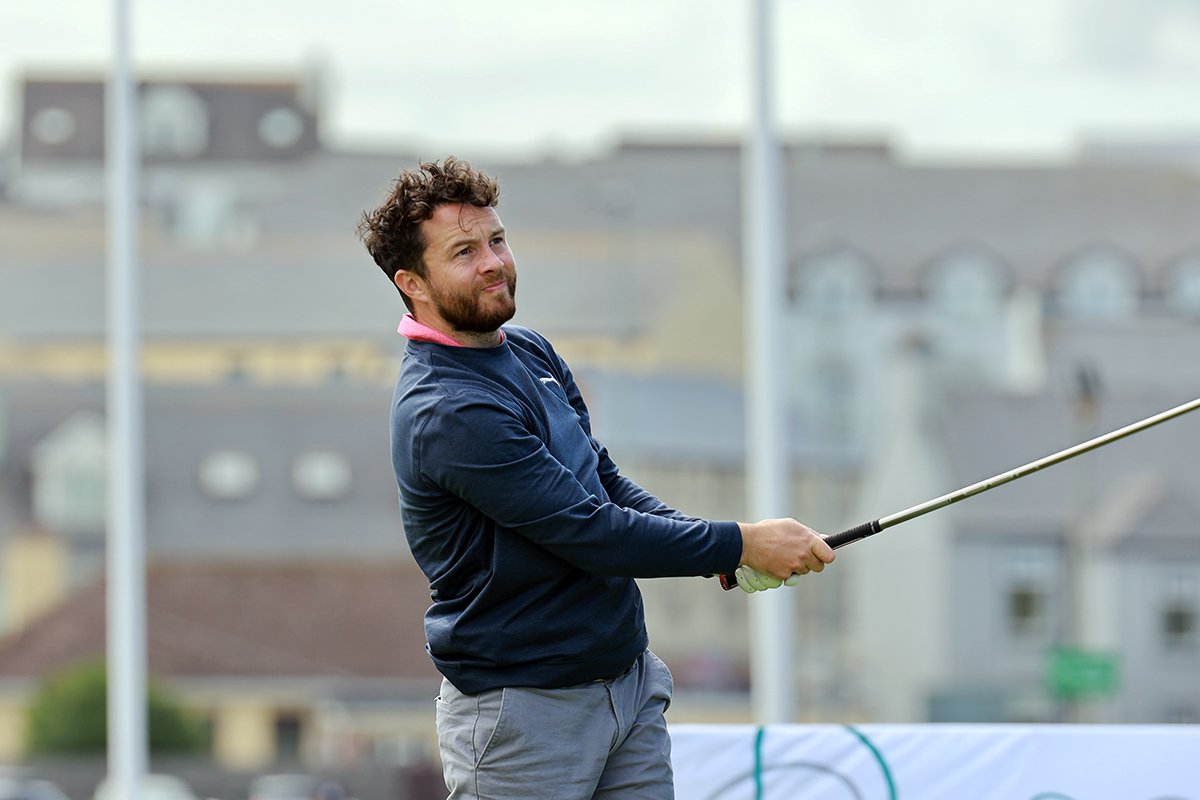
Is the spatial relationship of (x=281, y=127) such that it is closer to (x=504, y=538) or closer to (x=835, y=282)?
(x=835, y=282)

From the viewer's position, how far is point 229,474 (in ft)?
25.1

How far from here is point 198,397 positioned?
7137 mm

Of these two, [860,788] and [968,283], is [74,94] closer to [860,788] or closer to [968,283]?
[968,283]

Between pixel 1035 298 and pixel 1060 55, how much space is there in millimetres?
916

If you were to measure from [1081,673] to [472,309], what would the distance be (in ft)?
18.1

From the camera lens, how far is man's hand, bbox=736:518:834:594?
2.10 metres

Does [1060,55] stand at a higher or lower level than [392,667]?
higher

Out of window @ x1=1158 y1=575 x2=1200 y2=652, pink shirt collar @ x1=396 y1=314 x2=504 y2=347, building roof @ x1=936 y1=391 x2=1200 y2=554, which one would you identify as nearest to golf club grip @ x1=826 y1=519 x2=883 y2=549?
pink shirt collar @ x1=396 y1=314 x2=504 y2=347

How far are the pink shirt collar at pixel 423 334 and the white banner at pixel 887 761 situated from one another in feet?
3.28

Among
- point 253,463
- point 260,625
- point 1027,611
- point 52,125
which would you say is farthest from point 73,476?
point 1027,611

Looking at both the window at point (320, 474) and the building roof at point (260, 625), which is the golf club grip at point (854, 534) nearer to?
the window at point (320, 474)

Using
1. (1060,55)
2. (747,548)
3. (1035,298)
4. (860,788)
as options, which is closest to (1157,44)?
(1060,55)

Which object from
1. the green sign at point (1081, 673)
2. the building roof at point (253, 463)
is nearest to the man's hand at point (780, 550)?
the building roof at point (253, 463)

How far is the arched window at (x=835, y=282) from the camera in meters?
6.72
